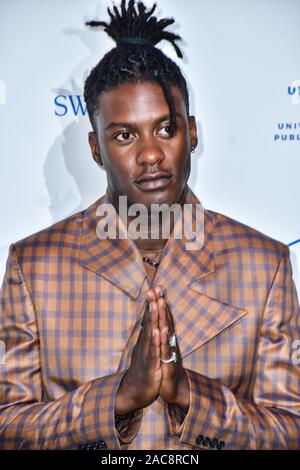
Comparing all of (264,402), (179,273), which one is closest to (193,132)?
(179,273)

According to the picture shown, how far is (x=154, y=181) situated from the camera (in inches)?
58.0

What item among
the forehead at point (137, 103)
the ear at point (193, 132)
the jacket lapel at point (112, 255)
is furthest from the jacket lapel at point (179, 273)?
the forehead at point (137, 103)

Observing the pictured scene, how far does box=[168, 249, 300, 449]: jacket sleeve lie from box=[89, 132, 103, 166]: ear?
0.48 m

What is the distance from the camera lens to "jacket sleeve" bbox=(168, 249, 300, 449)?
54.9 inches

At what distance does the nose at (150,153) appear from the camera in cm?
146

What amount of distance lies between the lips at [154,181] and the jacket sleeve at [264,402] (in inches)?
12.9

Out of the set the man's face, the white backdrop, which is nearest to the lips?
the man's face

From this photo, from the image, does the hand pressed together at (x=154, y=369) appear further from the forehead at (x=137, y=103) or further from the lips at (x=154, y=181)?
the forehead at (x=137, y=103)

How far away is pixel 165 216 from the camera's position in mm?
1551

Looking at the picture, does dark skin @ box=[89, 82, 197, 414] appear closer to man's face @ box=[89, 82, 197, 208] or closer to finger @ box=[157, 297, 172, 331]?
man's face @ box=[89, 82, 197, 208]

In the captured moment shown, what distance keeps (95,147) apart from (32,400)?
1.90ft

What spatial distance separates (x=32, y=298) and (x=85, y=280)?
4.8 inches

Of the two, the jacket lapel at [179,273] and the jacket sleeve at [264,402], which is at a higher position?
the jacket lapel at [179,273]

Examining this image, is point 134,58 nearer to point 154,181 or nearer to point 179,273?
point 154,181
